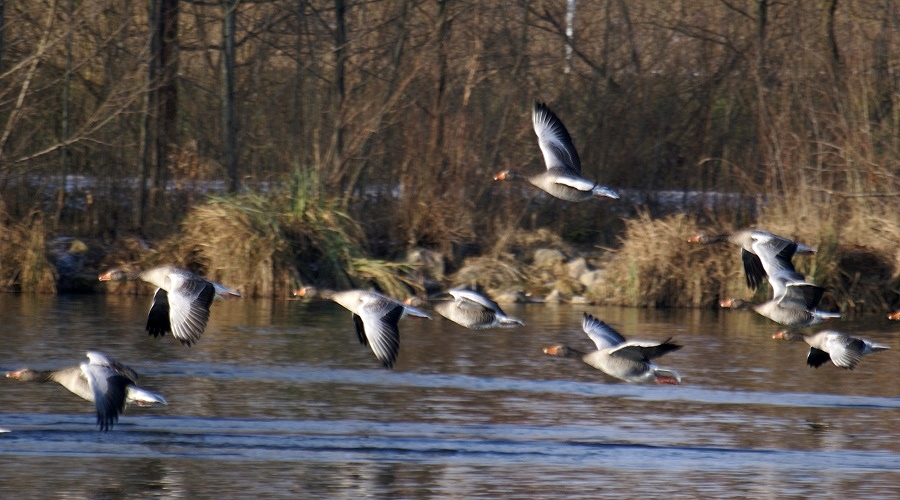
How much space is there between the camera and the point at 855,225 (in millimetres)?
21406

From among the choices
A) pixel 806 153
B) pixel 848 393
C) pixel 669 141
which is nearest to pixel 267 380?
pixel 848 393

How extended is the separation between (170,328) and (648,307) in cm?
1144

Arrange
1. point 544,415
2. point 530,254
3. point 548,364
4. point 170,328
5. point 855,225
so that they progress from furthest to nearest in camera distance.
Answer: point 530,254
point 855,225
point 548,364
point 544,415
point 170,328

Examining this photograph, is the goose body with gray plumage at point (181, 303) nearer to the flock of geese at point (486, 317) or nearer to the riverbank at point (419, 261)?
the flock of geese at point (486, 317)

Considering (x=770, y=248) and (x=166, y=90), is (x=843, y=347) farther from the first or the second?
(x=166, y=90)

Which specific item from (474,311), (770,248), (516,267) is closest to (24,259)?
(516,267)

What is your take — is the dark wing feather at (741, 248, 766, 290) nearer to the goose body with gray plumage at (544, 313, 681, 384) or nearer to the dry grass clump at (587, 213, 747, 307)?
the goose body with gray plumage at (544, 313, 681, 384)

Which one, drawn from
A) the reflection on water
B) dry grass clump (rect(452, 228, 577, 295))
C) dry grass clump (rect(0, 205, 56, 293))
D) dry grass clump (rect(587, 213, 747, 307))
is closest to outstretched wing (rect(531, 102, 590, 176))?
the reflection on water

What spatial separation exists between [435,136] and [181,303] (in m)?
12.4

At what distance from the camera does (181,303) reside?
1098 centimetres

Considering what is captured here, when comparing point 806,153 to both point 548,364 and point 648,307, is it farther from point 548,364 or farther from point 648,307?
point 548,364

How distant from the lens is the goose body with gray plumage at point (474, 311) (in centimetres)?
1172

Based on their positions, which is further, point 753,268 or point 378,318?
point 753,268

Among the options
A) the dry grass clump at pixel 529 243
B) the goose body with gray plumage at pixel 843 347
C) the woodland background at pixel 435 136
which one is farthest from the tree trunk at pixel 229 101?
the goose body with gray plumage at pixel 843 347
